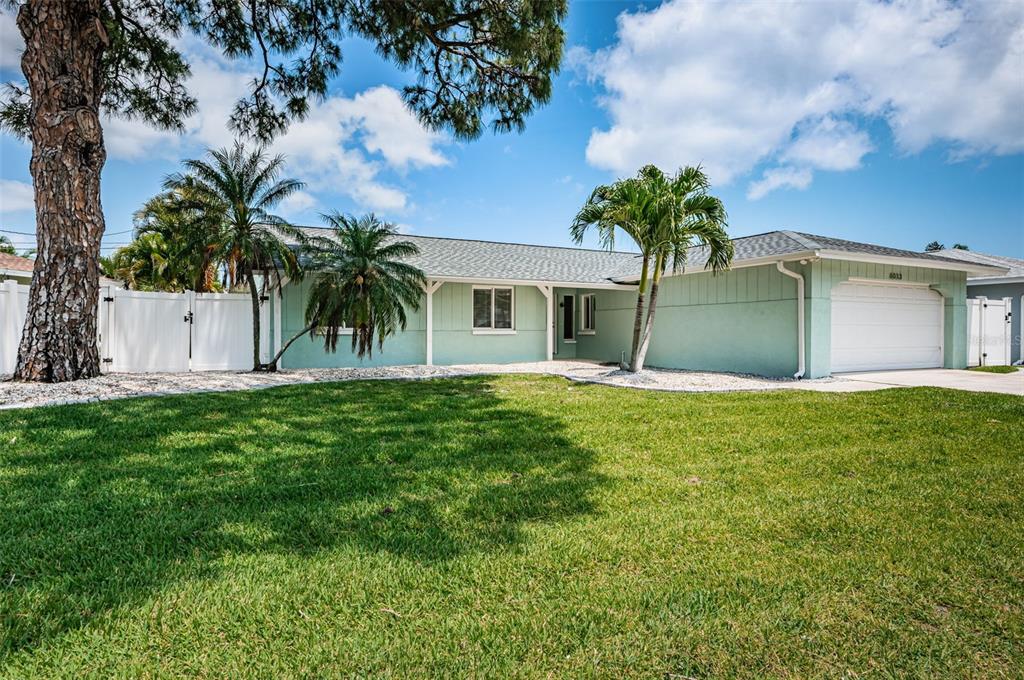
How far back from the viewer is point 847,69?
12.2 metres

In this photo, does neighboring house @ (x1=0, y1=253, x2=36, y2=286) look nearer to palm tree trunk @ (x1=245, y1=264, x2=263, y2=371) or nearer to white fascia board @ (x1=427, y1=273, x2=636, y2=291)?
palm tree trunk @ (x1=245, y1=264, x2=263, y2=371)

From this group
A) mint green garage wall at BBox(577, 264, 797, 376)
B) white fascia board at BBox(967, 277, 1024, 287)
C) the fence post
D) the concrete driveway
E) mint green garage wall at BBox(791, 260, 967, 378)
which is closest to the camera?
the fence post

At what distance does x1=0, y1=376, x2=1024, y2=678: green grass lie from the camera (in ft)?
6.61

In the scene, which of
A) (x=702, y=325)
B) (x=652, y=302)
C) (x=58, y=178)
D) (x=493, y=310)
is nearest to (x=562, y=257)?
(x=493, y=310)

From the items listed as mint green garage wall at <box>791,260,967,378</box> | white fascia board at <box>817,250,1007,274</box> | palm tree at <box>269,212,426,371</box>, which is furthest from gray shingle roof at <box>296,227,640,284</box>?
white fascia board at <box>817,250,1007,274</box>

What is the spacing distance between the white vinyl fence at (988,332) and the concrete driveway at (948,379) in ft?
5.90

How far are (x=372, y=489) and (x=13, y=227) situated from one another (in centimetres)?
4461

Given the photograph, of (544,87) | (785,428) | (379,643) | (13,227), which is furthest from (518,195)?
(13,227)

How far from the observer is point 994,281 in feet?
53.3

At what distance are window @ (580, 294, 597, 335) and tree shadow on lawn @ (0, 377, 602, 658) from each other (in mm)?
11092

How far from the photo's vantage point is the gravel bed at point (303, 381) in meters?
7.65

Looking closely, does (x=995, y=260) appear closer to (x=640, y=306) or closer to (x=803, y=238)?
(x=803, y=238)

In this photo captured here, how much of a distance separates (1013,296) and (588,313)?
507 inches

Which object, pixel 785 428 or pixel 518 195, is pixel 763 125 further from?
pixel 785 428
